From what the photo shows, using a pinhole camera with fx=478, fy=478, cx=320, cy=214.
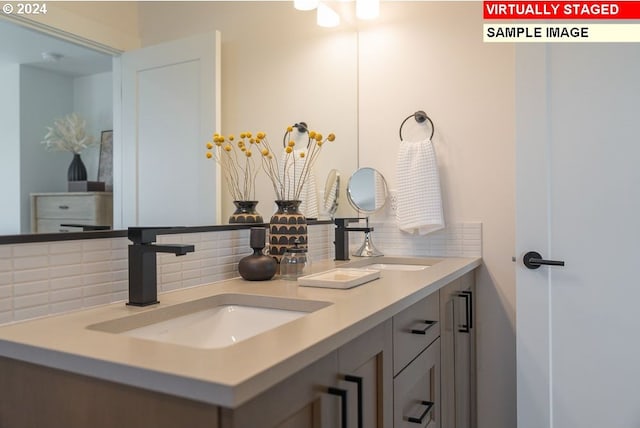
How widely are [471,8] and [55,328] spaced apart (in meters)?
1.95

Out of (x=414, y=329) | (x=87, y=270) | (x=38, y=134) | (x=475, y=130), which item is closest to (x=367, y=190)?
(x=475, y=130)

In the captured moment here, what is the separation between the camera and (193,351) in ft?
2.32

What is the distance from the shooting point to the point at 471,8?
2033 mm

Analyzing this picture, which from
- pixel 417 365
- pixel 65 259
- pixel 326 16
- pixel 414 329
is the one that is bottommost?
pixel 417 365

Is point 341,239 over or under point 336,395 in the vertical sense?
over

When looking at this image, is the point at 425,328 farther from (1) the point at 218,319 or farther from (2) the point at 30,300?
(2) the point at 30,300

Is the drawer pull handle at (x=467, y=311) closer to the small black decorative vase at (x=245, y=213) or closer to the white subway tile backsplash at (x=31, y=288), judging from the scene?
the small black decorative vase at (x=245, y=213)

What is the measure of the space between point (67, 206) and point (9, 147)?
0.49ft

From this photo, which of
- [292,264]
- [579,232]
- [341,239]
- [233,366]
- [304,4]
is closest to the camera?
[233,366]

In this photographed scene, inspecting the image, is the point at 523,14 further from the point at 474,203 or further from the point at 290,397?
the point at 290,397

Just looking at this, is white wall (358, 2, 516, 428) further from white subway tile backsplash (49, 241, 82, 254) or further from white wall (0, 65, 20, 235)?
white wall (0, 65, 20, 235)

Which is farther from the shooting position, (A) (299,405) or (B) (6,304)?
(B) (6,304)

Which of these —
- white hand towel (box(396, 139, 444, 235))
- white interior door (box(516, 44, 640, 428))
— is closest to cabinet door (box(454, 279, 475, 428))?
white interior door (box(516, 44, 640, 428))

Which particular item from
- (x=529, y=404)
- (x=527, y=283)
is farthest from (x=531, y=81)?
(x=529, y=404)
